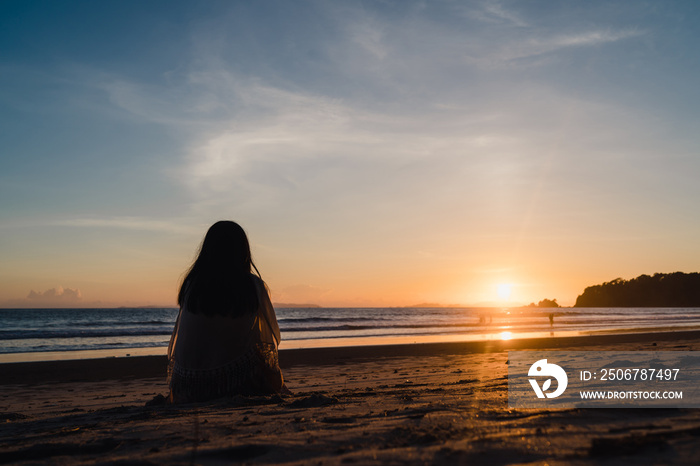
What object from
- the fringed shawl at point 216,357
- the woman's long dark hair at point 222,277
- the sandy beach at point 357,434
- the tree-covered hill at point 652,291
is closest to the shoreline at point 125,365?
the fringed shawl at point 216,357

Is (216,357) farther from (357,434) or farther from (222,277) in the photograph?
(357,434)

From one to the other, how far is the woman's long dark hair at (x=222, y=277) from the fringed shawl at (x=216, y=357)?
0.11 m

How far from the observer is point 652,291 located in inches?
5364

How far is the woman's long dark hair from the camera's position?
4.63 m

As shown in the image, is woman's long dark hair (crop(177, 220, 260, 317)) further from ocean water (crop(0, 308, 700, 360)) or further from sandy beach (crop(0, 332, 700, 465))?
ocean water (crop(0, 308, 700, 360))

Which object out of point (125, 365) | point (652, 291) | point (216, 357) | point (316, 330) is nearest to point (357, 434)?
point (216, 357)

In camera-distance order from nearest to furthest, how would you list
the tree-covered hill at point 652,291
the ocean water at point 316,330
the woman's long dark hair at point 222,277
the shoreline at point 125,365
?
the woman's long dark hair at point 222,277 < the shoreline at point 125,365 < the ocean water at point 316,330 < the tree-covered hill at point 652,291

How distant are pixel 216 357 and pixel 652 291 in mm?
159078

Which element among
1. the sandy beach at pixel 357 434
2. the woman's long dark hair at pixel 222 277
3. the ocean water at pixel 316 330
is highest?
the woman's long dark hair at pixel 222 277

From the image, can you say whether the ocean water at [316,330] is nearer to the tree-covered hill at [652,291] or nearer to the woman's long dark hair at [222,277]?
the woman's long dark hair at [222,277]

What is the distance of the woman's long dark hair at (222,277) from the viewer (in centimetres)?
463


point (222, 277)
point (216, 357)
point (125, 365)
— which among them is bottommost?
point (125, 365)

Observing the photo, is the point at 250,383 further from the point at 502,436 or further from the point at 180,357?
the point at 502,436

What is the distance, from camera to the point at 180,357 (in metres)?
4.71
